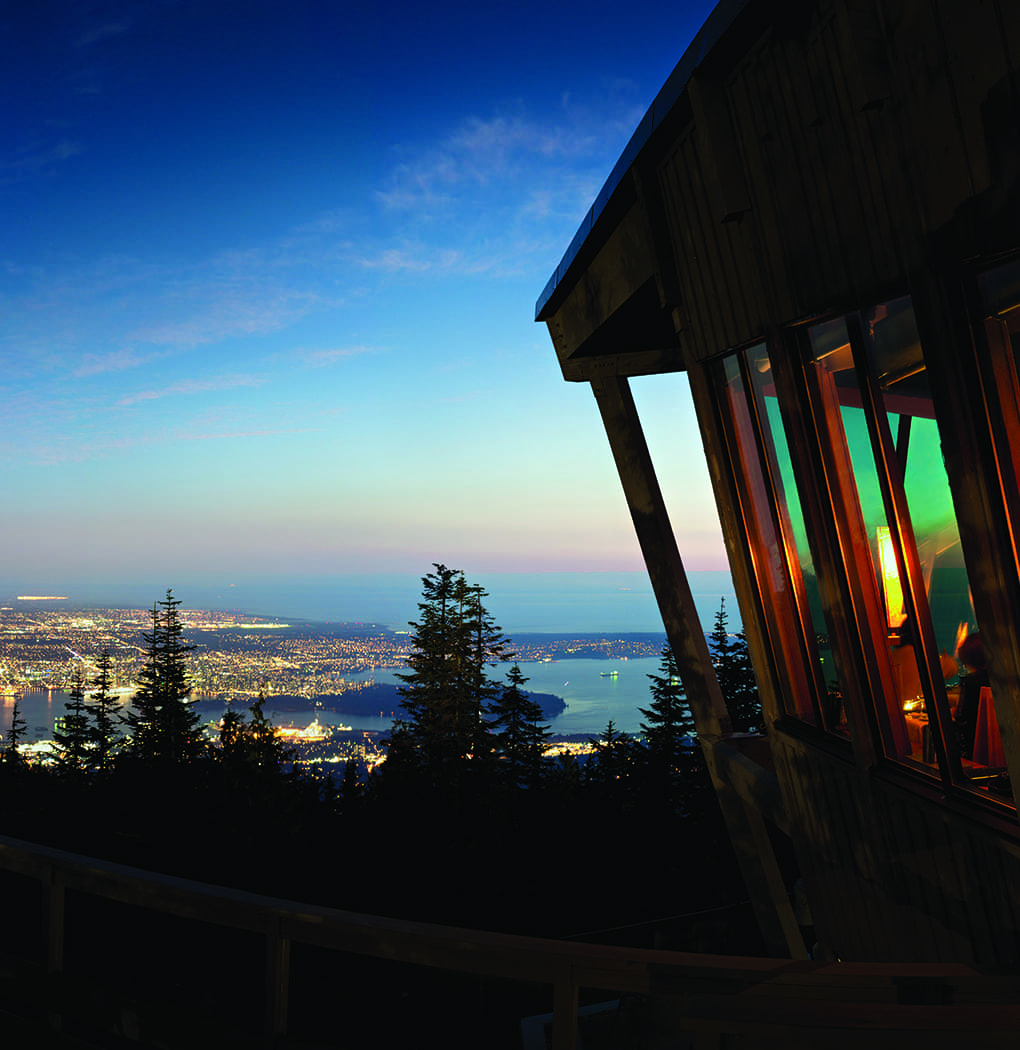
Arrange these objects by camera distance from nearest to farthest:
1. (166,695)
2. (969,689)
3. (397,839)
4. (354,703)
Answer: (969,689), (397,839), (166,695), (354,703)

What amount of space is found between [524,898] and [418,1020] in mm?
8297

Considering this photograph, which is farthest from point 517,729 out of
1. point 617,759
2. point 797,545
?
point 797,545

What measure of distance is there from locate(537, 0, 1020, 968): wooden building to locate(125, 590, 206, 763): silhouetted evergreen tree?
52751mm

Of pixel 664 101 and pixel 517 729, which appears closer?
pixel 664 101

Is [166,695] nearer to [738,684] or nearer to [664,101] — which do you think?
[738,684]

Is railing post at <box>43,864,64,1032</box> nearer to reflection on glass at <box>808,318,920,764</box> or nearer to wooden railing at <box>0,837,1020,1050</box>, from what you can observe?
wooden railing at <box>0,837,1020,1050</box>

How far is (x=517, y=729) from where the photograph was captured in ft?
148

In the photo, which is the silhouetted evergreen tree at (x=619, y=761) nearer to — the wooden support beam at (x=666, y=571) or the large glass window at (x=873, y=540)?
the wooden support beam at (x=666, y=571)

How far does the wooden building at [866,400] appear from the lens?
11.9 ft

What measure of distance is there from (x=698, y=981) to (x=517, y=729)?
44094 millimetres

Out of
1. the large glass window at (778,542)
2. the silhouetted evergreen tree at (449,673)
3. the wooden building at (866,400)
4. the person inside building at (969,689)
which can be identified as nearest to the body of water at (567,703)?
the silhouetted evergreen tree at (449,673)

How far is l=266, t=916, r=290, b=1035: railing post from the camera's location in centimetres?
283

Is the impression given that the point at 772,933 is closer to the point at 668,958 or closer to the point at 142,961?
the point at 142,961

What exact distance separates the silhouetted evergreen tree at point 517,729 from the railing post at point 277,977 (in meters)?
39.9
